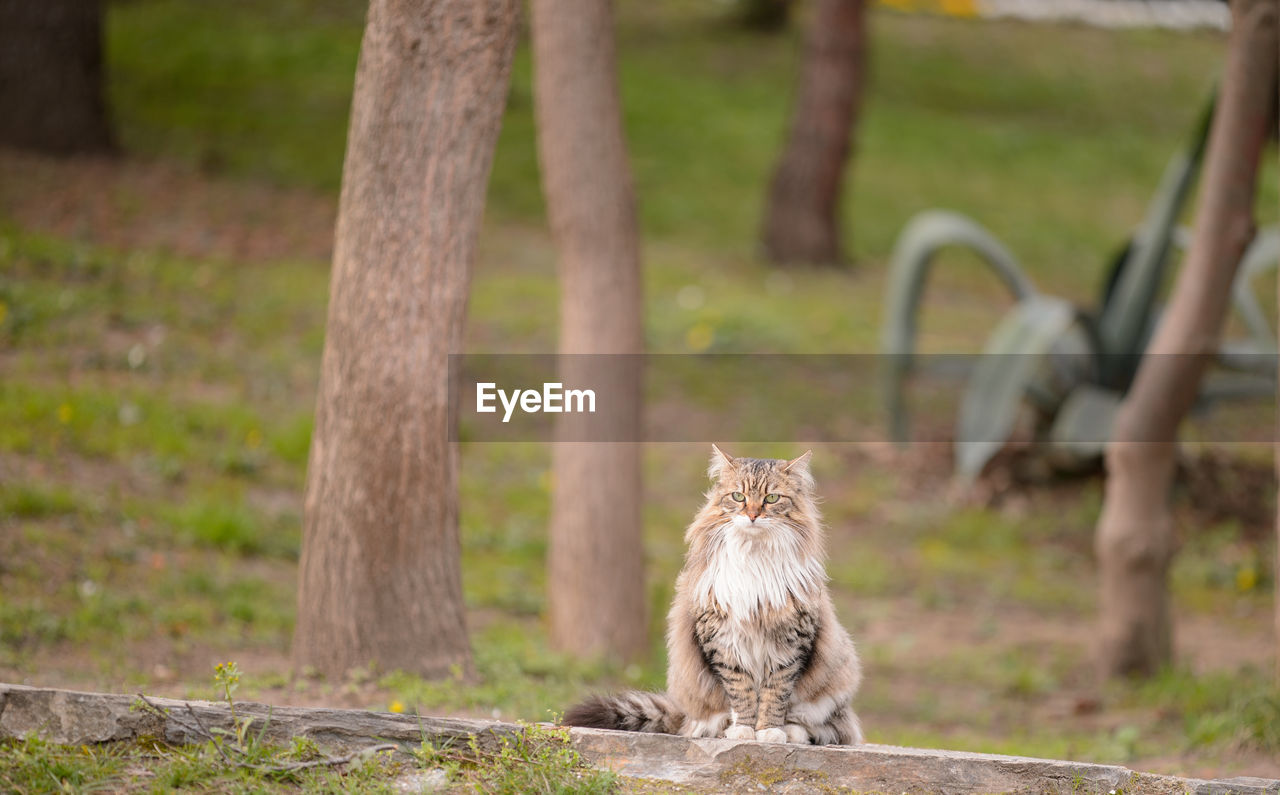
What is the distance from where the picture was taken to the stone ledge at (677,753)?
3.35 m

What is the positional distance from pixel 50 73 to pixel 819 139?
7.83 meters

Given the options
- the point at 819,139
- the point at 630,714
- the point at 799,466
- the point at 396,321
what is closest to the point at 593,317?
the point at 396,321

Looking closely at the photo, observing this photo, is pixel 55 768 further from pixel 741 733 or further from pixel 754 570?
pixel 754 570

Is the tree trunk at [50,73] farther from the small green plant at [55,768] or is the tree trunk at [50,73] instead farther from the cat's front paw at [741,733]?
the cat's front paw at [741,733]

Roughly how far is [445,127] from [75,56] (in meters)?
8.47

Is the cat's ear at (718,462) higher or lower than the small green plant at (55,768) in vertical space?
higher

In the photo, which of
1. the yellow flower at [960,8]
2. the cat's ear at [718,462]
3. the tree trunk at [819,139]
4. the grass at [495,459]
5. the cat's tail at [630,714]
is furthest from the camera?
the yellow flower at [960,8]

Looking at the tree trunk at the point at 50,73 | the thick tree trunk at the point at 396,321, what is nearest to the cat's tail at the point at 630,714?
→ the thick tree trunk at the point at 396,321

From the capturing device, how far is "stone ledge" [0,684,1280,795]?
3.35m

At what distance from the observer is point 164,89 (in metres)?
15.4

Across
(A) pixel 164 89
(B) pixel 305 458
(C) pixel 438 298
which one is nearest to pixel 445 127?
(C) pixel 438 298

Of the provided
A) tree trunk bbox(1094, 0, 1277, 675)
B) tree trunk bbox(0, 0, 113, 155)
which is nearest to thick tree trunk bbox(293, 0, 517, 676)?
tree trunk bbox(1094, 0, 1277, 675)

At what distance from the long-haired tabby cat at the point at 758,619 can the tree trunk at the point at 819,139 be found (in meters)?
11.1

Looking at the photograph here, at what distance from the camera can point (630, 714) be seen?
3.67 meters
